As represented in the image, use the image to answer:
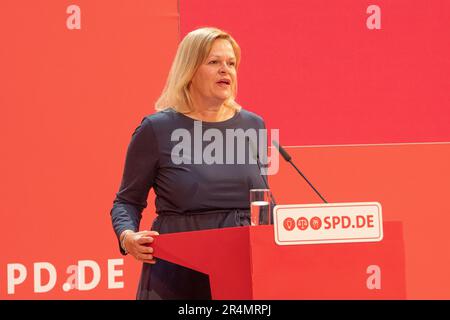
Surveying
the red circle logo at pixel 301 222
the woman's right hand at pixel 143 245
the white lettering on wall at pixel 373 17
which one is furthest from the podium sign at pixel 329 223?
the white lettering on wall at pixel 373 17

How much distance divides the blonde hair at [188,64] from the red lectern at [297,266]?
0.62 meters

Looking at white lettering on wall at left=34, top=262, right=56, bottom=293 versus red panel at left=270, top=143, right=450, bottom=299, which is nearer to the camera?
white lettering on wall at left=34, top=262, right=56, bottom=293

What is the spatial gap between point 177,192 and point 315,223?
0.52 meters

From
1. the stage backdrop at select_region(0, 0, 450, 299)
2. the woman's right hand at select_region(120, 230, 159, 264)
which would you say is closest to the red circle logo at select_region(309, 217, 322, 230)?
the woman's right hand at select_region(120, 230, 159, 264)

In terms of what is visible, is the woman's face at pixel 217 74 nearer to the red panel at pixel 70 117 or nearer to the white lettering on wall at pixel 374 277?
the white lettering on wall at pixel 374 277

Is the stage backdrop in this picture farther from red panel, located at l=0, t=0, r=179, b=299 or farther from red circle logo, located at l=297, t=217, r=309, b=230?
red circle logo, located at l=297, t=217, r=309, b=230

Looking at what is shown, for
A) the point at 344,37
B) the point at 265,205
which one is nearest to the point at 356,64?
the point at 344,37

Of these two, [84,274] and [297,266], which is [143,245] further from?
[84,274]

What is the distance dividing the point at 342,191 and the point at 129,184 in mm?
1378

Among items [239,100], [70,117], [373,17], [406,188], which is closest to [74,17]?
[70,117]

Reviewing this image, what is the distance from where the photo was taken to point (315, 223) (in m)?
1.41

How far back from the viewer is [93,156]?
108 inches

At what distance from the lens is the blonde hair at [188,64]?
6.41 feet

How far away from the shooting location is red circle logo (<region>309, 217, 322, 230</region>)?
4.61ft
